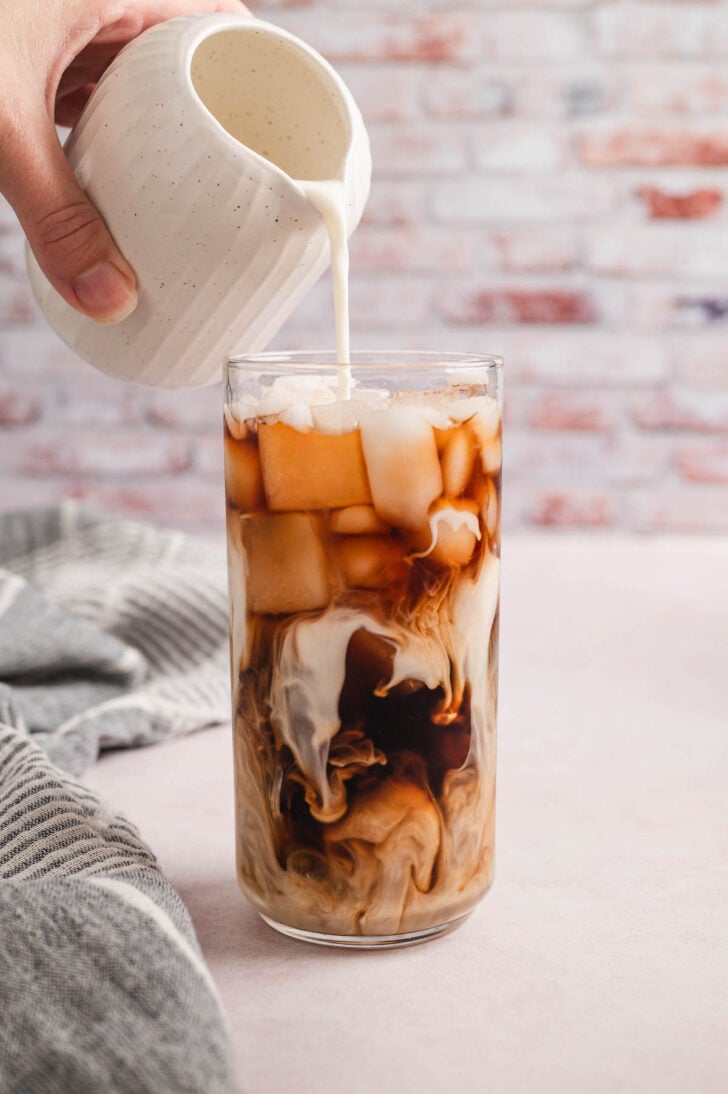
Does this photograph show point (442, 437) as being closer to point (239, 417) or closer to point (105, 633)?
point (239, 417)

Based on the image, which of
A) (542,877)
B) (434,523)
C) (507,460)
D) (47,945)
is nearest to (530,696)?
(542,877)

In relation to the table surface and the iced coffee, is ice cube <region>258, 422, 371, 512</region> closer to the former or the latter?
the iced coffee

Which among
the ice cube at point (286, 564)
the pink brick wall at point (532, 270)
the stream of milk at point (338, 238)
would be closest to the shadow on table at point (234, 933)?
the ice cube at point (286, 564)

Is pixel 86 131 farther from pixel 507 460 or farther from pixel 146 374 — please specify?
pixel 507 460

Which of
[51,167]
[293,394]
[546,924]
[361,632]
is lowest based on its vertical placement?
[546,924]

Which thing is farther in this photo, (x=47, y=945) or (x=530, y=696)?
(x=530, y=696)

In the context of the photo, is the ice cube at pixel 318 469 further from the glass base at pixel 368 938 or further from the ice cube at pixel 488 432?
the glass base at pixel 368 938

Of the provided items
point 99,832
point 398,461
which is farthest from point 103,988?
point 398,461
